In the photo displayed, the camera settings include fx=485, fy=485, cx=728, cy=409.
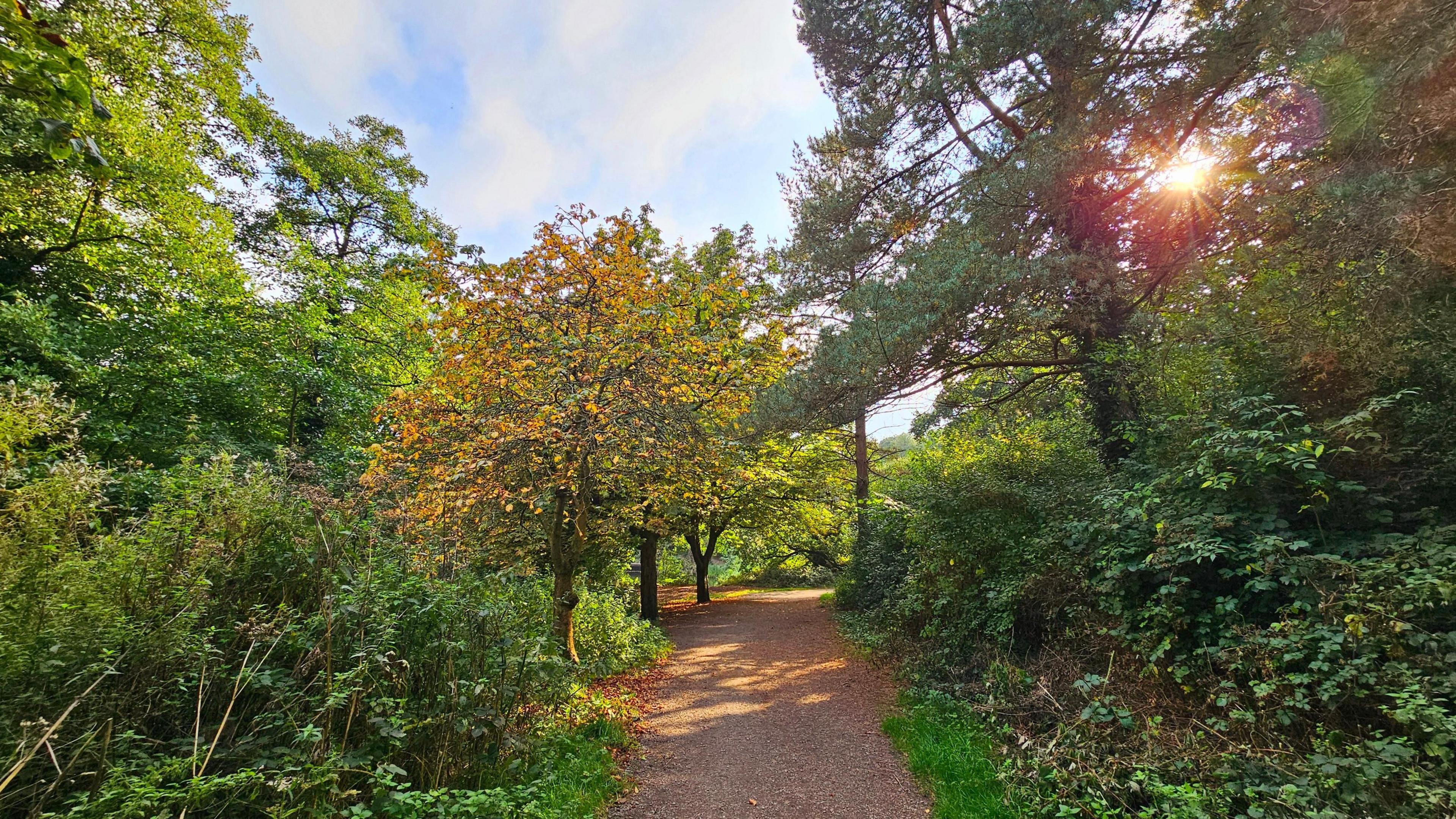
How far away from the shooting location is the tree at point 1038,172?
238 inches

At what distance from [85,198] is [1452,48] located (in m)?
17.5

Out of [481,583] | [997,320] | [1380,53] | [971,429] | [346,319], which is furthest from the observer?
[346,319]

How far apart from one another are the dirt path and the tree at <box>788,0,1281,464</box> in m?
4.23

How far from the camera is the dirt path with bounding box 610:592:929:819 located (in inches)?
168

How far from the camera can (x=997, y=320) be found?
694 cm

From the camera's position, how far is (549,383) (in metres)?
5.48

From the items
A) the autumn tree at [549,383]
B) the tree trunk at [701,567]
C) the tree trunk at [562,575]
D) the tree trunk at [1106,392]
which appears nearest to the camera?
the autumn tree at [549,383]

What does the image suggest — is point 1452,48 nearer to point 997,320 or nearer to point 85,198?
point 997,320

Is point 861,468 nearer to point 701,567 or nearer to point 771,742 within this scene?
point 701,567

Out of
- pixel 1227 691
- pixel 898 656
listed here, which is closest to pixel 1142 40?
pixel 1227 691

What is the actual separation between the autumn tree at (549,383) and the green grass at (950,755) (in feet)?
13.2

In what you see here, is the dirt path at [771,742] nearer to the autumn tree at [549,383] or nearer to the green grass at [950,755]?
the green grass at [950,755]

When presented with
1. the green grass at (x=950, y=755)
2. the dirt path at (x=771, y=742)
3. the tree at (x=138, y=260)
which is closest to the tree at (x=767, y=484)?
the dirt path at (x=771, y=742)

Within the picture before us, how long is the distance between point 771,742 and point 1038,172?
7.74m
